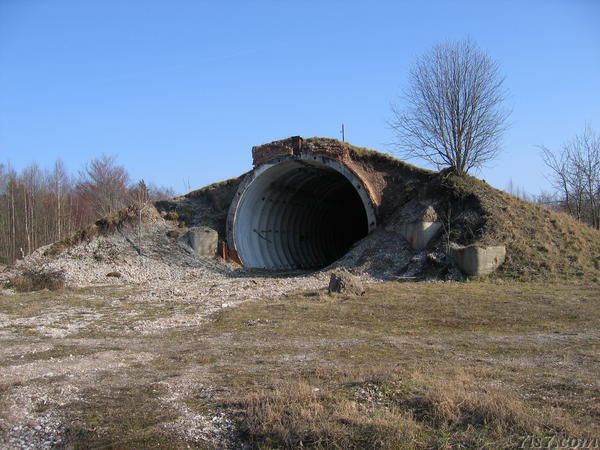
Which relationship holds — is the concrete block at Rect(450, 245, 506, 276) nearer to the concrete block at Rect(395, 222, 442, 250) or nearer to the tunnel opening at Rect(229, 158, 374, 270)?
the concrete block at Rect(395, 222, 442, 250)

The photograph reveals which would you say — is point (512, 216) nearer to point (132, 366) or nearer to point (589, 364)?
point (589, 364)

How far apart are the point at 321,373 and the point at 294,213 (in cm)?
1882

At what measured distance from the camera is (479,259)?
50.5 feet

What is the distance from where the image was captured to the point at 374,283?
593 inches

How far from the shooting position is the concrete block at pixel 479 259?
1541 cm

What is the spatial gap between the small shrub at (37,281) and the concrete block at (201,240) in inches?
220

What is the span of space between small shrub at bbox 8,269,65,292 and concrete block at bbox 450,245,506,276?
11.7 metres

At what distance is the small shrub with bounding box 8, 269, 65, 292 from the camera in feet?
48.8

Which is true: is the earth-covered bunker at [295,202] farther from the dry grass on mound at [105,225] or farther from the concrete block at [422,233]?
the dry grass on mound at [105,225]

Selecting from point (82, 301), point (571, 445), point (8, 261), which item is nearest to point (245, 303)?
point (82, 301)

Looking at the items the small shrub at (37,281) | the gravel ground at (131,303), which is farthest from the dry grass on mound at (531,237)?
the small shrub at (37,281)

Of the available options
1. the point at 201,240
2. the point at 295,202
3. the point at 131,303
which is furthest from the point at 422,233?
the point at 131,303

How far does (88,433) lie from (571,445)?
152 inches

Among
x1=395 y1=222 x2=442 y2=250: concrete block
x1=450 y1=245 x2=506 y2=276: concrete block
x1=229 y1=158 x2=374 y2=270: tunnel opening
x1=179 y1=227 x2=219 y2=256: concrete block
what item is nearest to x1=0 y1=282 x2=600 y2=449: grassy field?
x1=450 y1=245 x2=506 y2=276: concrete block
